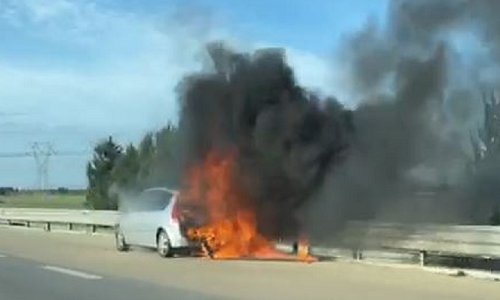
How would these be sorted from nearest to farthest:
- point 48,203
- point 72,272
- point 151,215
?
point 72,272
point 151,215
point 48,203

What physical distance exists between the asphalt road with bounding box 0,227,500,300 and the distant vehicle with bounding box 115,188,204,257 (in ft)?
1.38

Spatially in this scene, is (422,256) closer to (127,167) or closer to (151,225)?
(151,225)

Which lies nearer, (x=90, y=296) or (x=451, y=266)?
(x=90, y=296)

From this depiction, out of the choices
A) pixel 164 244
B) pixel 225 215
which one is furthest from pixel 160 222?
pixel 225 215

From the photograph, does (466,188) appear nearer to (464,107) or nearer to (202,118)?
(464,107)

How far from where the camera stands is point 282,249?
2239 cm

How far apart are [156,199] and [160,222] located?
0.90 meters

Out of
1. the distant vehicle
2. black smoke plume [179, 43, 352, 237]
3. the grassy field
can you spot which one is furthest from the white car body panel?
the grassy field

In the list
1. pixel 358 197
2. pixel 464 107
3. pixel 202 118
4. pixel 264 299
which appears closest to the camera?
pixel 264 299

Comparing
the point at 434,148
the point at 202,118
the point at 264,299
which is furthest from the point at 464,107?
the point at 264,299

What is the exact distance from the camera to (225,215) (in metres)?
22.0

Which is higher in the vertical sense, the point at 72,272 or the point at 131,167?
the point at 131,167

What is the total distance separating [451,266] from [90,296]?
7348 mm

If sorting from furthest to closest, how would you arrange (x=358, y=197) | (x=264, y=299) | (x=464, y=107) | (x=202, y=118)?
(x=202, y=118) → (x=358, y=197) → (x=464, y=107) → (x=264, y=299)
